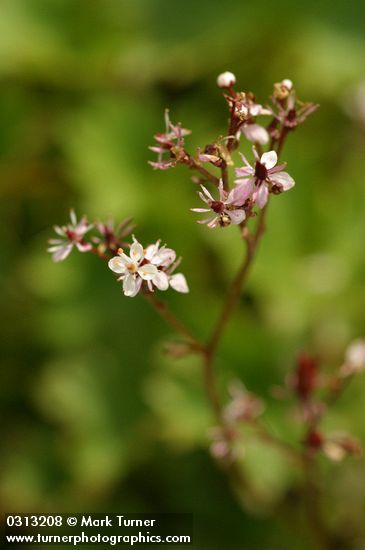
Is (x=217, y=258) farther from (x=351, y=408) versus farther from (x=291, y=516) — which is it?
(x=291, y=516)

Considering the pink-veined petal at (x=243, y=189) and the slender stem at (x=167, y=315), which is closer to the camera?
the pink-veined petal at (x=243, y=189)

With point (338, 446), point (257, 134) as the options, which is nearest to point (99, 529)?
point (338, 446)

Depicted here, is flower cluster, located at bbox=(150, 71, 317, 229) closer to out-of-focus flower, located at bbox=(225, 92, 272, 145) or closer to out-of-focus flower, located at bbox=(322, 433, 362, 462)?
out-of-focus flower, located at bbox=(225, 92, 272, 145)

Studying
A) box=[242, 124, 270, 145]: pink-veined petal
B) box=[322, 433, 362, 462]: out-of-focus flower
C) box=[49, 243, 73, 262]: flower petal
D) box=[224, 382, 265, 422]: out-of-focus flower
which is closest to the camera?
box=[242, 124, 270, 145]: pink-veined petal

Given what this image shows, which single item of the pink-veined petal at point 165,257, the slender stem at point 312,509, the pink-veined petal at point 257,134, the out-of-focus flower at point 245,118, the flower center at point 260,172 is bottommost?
the slender stem at point 312,509

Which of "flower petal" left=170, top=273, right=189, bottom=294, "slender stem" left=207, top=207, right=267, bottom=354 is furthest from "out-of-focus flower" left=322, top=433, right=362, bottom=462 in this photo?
"flower petal" left=170, top=273, right=189, bottom=294

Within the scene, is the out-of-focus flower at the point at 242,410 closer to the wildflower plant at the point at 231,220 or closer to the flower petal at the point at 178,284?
the wildflower plant at the point at 231,220

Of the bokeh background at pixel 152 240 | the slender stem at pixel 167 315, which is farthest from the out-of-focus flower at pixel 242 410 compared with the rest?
the bokeh background at pixel 152 240

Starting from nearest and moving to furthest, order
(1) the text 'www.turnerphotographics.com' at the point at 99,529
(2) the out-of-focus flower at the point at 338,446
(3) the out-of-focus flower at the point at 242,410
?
1. (2) the out-of-focus flower at the point at 338,446
2. (3) the out-of-focus flower at the point at 242,410
3. (1) the text 'www.turnerphotographics.com' at the point at 99,529
